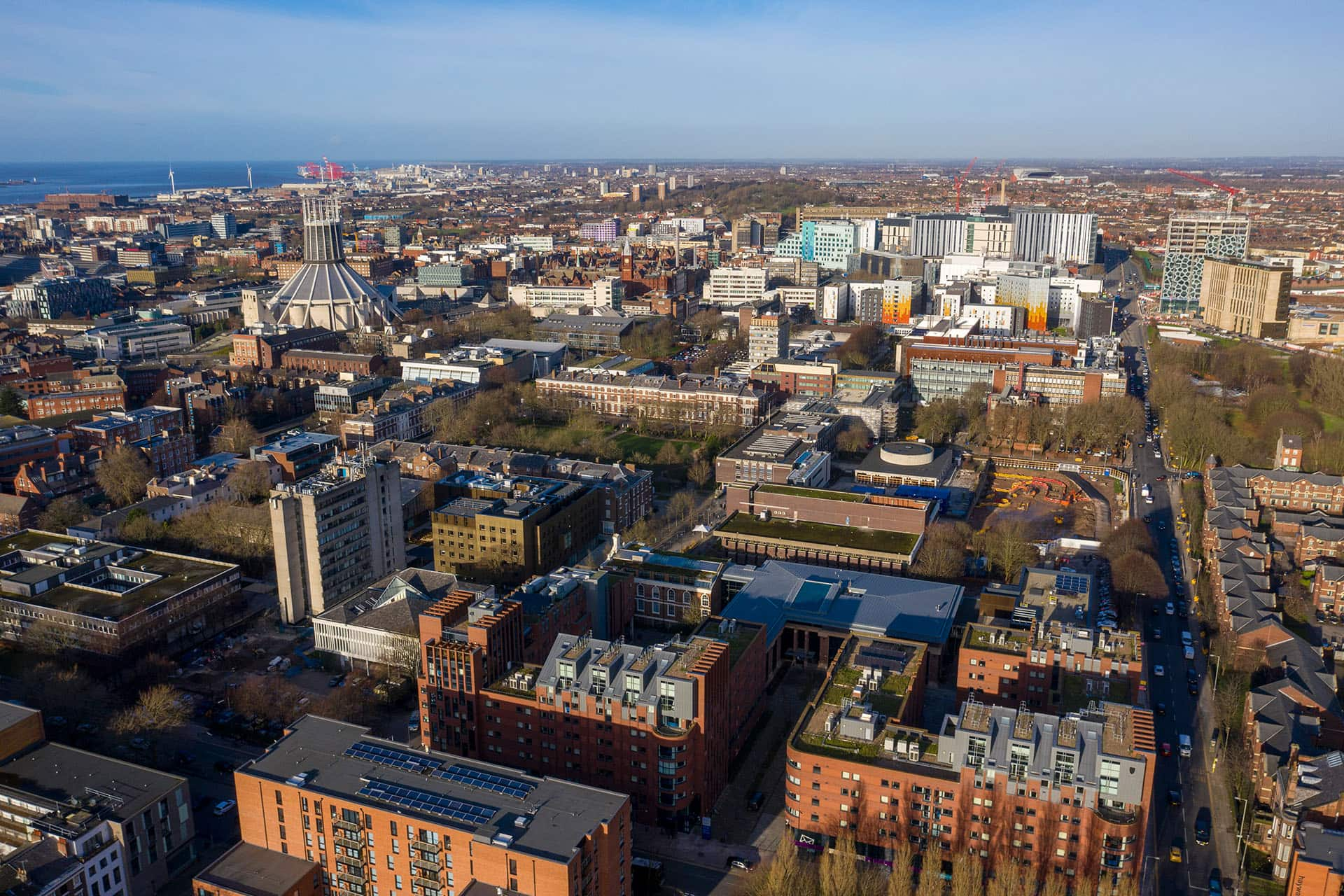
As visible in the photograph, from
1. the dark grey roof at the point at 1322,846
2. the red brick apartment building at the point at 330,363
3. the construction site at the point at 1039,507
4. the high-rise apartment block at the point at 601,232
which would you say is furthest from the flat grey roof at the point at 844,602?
the high-rise apartment block at the point at 601,232

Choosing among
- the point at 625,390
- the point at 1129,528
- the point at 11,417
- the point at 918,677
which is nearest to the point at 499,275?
the point at 625,390

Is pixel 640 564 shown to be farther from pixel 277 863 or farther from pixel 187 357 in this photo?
pixel 187 357

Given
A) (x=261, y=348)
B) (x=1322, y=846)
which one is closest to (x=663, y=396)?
(x=261, y=348)

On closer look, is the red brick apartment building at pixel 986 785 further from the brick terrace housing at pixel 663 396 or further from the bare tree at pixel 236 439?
the bare tree at pixel 236 439

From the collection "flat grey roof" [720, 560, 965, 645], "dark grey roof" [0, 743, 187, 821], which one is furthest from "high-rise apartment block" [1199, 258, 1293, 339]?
"dark grey roof" [0, 743, 187, 821]

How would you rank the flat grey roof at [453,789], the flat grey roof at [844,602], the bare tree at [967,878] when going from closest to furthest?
the flat grey roof at [453,789] → the bare tree at [967,878] → the flat grey roof at [844,602]

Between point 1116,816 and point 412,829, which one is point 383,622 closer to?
point 412,829
